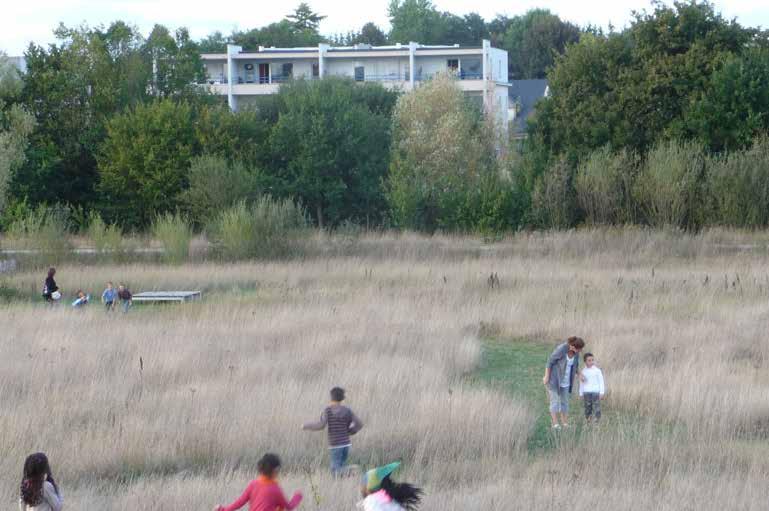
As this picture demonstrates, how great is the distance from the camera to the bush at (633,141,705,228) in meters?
32.4

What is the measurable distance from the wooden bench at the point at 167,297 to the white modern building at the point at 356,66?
49760mm

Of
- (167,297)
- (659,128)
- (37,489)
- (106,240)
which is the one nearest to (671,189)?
(659,128)

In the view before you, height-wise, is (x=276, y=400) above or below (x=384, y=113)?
below

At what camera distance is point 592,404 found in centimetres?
1163

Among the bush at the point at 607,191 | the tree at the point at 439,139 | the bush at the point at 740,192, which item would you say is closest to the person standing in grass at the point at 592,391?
the bush at the point at 740,192

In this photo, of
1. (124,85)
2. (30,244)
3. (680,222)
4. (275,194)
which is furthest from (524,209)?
(124,85)

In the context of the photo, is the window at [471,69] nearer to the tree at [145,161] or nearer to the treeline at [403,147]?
the treeline at [403,147]

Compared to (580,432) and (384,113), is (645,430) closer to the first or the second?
(580,432)

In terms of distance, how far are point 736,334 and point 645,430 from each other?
245 inches

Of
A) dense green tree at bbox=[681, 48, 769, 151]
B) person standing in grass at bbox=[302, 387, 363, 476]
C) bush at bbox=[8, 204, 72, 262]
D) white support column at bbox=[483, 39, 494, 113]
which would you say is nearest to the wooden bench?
bush at bbox=[8, 204, 72, 262]

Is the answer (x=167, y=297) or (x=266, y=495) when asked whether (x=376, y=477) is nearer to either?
(x=266, y=495)

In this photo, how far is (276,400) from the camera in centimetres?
1182

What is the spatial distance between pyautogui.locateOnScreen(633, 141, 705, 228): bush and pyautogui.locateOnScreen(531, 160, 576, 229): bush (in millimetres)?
2241

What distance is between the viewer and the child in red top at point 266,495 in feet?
22.6
